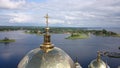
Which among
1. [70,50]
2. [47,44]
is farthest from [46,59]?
[70,50]

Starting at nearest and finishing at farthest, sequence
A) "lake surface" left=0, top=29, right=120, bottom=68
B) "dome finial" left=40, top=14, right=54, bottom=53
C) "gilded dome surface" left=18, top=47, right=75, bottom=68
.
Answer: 1. "gilded dome surface" left=18, top=47, right=75, bottom=68
2. "dome finial" left=40, top=14, right=54, bottom=53
3. "lake surface" left=0, top=29, right=120, bottom=68

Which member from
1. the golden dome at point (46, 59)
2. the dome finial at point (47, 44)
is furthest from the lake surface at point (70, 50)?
the golden dome at point (46, 59)

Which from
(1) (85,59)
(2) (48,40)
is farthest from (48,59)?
(1) (85,59)

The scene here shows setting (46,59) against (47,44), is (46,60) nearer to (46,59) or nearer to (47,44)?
(46,59)

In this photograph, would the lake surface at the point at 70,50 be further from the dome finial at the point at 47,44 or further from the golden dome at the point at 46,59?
the golden dome at the point at 46,59

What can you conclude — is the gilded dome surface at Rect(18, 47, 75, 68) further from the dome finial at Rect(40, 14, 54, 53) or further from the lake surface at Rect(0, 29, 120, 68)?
the lake surface at Rect(0, 29, 120, 68)

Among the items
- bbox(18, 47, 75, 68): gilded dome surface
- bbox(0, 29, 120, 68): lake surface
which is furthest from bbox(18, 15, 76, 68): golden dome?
bbox(0, 29, 120, 68): lake surface

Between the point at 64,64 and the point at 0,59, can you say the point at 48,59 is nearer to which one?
the point at 64,64

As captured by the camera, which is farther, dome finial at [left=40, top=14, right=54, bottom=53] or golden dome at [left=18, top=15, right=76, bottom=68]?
dome finial at [left=40, top=14, right=54, bottom=53]
